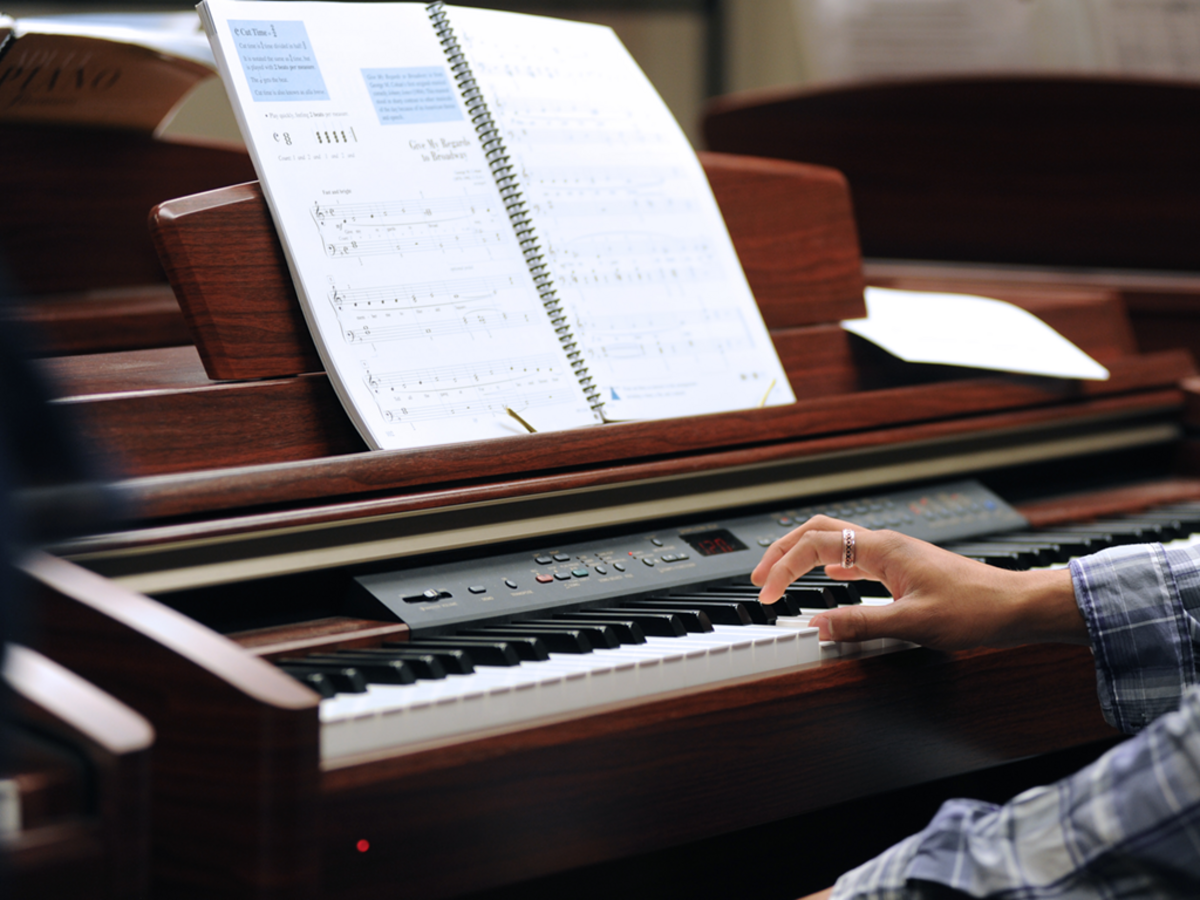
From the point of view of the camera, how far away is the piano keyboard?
0.93 m

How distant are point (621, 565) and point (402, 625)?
0.26 metres

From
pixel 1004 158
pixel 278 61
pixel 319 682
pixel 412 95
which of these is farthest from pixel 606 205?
pixel 1004 158

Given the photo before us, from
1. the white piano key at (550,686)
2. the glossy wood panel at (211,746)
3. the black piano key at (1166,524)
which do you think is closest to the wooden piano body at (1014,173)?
the black piano key at (1166,524)

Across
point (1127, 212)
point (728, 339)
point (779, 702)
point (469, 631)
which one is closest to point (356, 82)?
point (728, 339)

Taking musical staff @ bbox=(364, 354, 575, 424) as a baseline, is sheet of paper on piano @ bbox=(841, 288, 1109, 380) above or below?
above

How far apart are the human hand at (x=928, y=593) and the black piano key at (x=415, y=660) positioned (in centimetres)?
34

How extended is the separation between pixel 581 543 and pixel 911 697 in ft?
1.17

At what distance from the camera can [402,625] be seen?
1.09 meters

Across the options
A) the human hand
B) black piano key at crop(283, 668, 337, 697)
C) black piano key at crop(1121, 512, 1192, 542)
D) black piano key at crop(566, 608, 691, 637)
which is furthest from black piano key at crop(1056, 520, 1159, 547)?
black piano key at crop(283, 668, 337, 697)

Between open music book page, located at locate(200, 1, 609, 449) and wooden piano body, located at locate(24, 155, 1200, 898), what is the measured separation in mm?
53

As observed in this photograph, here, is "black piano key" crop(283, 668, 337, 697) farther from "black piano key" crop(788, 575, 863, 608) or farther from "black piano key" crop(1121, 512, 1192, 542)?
"black piano key" crop(1121, 512, 1192, 542)

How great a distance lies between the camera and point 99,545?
0.99m

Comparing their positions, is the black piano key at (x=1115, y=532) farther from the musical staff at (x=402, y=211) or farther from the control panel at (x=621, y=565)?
the musical staff at (x=402, y=211)

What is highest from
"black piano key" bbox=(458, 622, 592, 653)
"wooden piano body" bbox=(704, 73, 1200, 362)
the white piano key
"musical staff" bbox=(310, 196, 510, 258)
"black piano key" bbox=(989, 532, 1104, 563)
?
"wooden piano body" bbox=(704, 73, 1200, 362)
